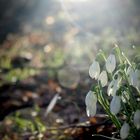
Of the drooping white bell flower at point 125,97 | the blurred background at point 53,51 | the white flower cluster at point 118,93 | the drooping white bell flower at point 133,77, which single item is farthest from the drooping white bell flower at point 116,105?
the blurred background at point 53,51

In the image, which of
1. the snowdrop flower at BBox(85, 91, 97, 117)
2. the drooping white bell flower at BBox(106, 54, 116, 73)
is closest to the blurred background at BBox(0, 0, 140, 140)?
the drooping white bell flower at BBox(106, 54, 116, 73)

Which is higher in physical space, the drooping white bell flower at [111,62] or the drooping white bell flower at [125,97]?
the drooping white bell flower at [111,62]

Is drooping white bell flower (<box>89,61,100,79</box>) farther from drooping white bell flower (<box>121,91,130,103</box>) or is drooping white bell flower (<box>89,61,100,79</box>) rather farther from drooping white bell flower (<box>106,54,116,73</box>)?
drooping white bell flower (<box>121,91,130,103</box>)

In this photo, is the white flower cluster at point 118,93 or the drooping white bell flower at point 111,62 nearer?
the white flower cluster at point 118,93

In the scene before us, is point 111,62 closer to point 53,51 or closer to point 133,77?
point 133,77

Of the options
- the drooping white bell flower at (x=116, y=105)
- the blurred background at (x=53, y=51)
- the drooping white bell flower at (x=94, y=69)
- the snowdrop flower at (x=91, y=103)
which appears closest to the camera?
the drooping white bell flower at (x=116, y=105)

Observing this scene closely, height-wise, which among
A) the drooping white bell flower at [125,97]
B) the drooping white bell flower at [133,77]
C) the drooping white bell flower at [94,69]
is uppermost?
the drooping white bell flower at [94,69]

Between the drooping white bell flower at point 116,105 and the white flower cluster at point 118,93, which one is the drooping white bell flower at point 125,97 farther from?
the drooping white bell flower at point 116,105

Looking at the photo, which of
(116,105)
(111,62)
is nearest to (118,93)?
(116,105)

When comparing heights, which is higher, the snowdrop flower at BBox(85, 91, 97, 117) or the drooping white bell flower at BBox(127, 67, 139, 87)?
the drooping white bell flower at BBox(127, 67, 139, 87)

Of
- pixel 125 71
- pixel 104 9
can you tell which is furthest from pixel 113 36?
pixel 125 71
